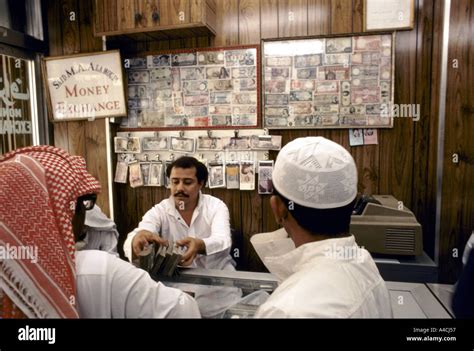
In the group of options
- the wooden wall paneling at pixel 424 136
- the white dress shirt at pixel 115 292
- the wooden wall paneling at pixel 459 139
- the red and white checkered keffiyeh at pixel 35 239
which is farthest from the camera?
the wooden wall paneling at pixel 424 136

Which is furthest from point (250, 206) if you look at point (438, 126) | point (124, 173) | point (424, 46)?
point (424, 46)

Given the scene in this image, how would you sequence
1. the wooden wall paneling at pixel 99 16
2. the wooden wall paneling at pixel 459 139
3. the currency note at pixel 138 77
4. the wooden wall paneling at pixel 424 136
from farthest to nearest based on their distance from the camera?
the currency note at pixel 138 77 → the wooden wall paneling at pixel 99 16 → the wooden wall paneling at pixel 424 136 → the wooden wall paneling at pixel 459 139

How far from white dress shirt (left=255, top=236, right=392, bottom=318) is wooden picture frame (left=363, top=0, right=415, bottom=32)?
186 centimetres

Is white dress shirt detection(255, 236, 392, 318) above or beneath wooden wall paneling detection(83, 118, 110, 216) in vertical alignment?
beneath

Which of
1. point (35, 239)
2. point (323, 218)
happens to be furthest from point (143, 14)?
point (323, 218)

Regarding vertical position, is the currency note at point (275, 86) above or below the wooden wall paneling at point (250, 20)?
below

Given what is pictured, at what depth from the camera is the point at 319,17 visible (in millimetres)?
2301

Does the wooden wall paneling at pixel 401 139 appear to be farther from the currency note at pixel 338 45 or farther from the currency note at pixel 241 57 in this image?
the currency note at pixel 241 57

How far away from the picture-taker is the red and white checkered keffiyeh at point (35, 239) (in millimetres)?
840

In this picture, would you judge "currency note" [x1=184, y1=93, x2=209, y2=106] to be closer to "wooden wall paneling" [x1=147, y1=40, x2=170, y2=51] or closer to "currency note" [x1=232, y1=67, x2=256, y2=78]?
"currency note" [x1=232, y1=67, x2=256, y2=78]

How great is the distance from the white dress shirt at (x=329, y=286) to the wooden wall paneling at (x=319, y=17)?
1883 mm

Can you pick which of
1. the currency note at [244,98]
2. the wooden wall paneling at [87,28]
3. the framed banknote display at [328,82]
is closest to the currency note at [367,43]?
the framed banknote display at [328,82]

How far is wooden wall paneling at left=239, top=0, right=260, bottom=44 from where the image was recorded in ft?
7.84

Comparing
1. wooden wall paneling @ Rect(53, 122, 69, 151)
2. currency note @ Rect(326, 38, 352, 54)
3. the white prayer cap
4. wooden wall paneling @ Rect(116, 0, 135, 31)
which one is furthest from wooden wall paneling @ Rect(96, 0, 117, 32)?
the white prayer cap
